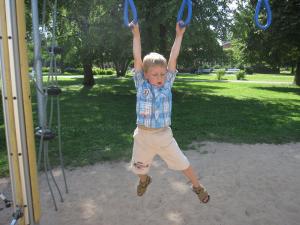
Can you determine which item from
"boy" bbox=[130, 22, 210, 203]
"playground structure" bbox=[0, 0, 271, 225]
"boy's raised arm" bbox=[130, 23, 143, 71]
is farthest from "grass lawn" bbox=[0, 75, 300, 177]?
"boy's raised arm" bbox=[130, 23, 143, 71]

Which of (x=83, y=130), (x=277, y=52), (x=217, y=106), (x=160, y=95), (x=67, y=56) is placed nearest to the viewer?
(x=160, y=95)

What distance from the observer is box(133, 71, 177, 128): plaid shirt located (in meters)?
3.33

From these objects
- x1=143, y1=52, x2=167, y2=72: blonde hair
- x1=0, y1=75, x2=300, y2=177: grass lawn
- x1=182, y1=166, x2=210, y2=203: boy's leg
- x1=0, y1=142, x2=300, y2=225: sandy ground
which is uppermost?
x1=143, y1=52, x2=167, y2=72: blonde hair

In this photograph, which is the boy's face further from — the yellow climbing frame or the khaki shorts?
the yellow climbing frame

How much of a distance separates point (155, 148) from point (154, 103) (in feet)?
1.45

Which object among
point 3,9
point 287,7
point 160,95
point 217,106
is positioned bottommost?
point 217,106

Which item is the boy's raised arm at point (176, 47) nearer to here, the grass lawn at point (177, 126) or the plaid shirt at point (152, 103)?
the plaid shirt at point (152, 103)

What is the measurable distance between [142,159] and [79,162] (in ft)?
8.15

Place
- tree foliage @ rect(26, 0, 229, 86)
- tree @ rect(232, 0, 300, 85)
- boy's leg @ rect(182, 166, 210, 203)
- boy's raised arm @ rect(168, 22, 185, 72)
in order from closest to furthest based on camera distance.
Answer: boy's raised arm @ rect(168, 22, 185, 72) < boy's leg @ rect(182, 166, 210, 203) < tree foliage @ rect(26, 0, 229, 86) < tree @ rect(232, 0, 300, 85)

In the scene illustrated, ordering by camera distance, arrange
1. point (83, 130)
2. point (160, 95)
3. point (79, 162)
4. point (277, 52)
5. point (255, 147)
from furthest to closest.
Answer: point (277, 52)
point (83, 130)
point (255, 147)
point (79, 162)
point (160, 95)

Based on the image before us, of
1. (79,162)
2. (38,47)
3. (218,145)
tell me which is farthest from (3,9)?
(218,145)

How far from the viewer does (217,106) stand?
12641 mm

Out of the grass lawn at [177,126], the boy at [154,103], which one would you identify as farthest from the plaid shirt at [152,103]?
the grass lawn at [177,126]

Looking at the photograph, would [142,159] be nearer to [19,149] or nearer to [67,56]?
[19,149]
